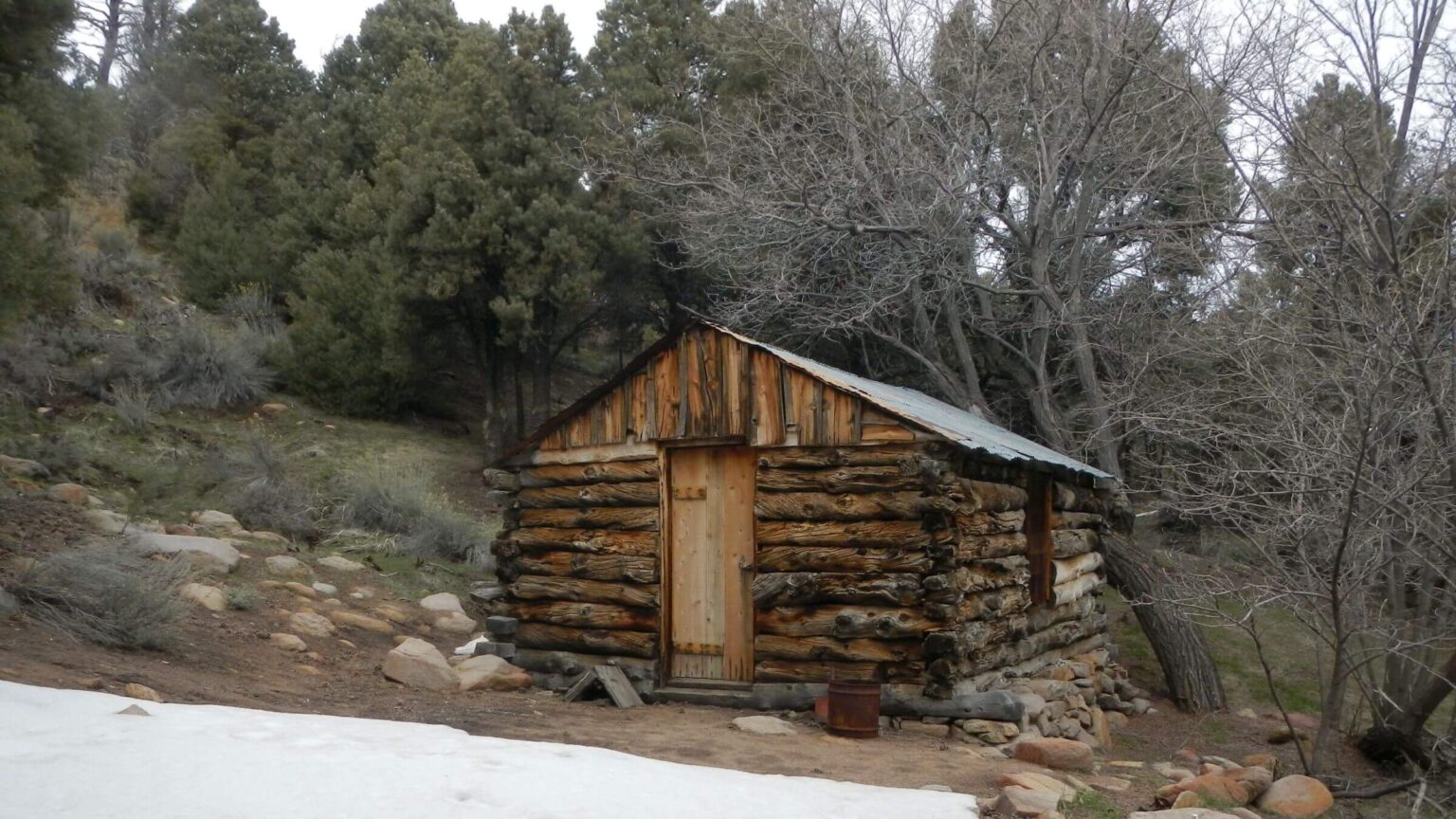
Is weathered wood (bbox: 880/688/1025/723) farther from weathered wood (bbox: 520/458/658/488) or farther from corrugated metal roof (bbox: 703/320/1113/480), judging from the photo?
weathered wood (bbox: 520/458/658/488)

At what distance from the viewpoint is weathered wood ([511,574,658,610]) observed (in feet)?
31.8

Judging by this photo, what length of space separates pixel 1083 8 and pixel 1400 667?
8497mm

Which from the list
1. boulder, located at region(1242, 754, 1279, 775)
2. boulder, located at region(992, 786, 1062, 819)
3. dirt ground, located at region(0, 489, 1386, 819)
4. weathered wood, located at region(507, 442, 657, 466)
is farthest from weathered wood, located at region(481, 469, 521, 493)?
boulder, located at region(1242, 754, 1279, 775)

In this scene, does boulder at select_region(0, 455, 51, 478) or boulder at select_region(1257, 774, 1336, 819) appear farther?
boulder at select_region(0, 455, 51, 478)

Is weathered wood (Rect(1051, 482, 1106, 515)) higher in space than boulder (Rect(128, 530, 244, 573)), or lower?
higher

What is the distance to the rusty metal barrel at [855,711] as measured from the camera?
817cm

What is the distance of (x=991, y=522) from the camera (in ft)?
30.8

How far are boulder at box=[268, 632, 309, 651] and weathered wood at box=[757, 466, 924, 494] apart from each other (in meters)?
4.49

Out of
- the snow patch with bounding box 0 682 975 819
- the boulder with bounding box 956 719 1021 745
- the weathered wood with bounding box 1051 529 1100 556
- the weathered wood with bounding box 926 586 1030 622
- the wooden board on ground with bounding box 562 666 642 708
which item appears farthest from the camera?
the weathered wood with bounding box 1051 529 1100 556

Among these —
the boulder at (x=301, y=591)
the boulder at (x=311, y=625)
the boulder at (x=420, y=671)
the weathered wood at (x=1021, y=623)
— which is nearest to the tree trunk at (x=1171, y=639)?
the weathered wood at (x=1021, y=623)

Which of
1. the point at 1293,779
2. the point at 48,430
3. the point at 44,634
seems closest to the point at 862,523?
the point at 1293,779

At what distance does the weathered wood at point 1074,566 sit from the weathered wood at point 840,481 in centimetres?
319

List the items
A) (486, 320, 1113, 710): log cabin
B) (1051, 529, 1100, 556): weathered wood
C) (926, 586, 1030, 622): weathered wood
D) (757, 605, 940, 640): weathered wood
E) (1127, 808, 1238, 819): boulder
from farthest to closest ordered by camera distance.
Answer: (1051, 529, 1100, 556): weathered wood, (486, 320, 1113, 710): log cabin, (757, 605, 940, 640): weathered wood, (926, 586, 1030, 622): weathered wood, (1127, 808, 1238, 819): boulder

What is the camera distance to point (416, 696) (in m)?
9.11
